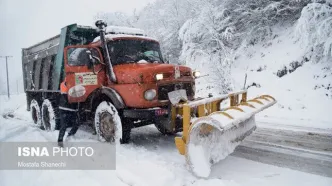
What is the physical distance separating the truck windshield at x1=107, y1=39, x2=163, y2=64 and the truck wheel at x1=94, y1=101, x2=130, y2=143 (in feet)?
3.38

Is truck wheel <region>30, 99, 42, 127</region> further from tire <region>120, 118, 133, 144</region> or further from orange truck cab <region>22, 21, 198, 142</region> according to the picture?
tire <region>120, 118, 133, 144</region>

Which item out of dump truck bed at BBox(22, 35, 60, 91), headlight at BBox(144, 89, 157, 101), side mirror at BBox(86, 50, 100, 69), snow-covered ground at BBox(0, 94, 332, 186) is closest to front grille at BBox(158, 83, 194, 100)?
headlight at BBox(144, 89, 157, 101)

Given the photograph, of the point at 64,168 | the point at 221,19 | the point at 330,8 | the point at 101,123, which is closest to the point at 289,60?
the point at 330,8

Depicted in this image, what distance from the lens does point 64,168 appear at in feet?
14.5

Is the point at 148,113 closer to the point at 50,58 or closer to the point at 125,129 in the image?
the point at 125,129

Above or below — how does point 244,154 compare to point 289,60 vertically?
below

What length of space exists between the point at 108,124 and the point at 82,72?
54.4 inches

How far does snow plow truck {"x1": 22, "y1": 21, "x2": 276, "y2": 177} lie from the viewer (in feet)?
14.0

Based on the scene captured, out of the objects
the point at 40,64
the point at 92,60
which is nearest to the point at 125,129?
the point at 92,60

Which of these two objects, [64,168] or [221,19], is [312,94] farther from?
[64,168]

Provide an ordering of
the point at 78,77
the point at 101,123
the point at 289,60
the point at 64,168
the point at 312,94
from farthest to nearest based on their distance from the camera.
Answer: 1. the point at 289,60
2. the point at 312,94
3. the point at 78,77
4. the point at 101,123
5. the point at 64,168

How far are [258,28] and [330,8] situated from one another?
4037 millimetres

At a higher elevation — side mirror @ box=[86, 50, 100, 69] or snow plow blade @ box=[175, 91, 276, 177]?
side mirror @ box=[86, 50, 100, 69]

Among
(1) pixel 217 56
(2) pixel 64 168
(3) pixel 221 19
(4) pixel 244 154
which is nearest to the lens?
(2) pixel 64 168
